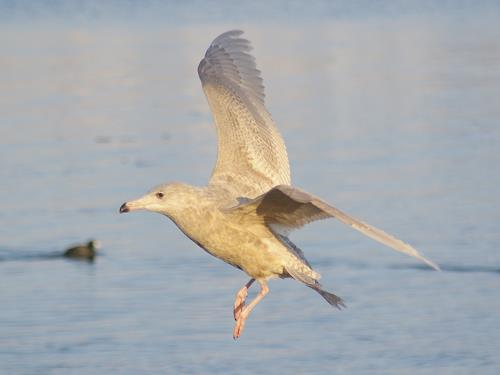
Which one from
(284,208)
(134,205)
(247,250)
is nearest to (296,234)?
(247,250)

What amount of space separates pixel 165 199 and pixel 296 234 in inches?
276

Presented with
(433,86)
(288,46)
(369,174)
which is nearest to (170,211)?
(369,174)

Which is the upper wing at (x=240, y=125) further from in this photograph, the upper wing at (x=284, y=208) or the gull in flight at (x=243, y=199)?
the upper wing at (x=284, y=208)

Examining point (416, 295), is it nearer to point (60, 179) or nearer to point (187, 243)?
point (187, 243)

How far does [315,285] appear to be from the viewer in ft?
24.9

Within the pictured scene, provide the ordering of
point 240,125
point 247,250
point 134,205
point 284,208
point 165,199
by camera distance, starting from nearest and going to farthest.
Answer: point 134,205, point 165,199, point 284,208, point 247,250, point 240,125

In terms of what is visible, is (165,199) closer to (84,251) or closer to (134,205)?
(134,205)

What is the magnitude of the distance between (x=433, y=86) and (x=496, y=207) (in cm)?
921

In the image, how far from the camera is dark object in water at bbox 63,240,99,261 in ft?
45.5

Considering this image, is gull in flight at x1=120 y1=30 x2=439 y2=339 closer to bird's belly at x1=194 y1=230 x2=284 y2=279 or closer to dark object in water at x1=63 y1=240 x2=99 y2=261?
bird's belly at x1=194 y1=230 x2=284 y2=279

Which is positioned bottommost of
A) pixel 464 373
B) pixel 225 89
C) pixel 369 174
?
pixel 464 373

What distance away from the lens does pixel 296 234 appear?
46.5ft

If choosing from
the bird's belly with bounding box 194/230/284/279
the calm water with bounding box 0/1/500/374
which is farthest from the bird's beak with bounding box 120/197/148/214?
the calm water with bounding box 0/1/500/374

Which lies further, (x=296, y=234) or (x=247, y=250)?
(x=296, y=234)
